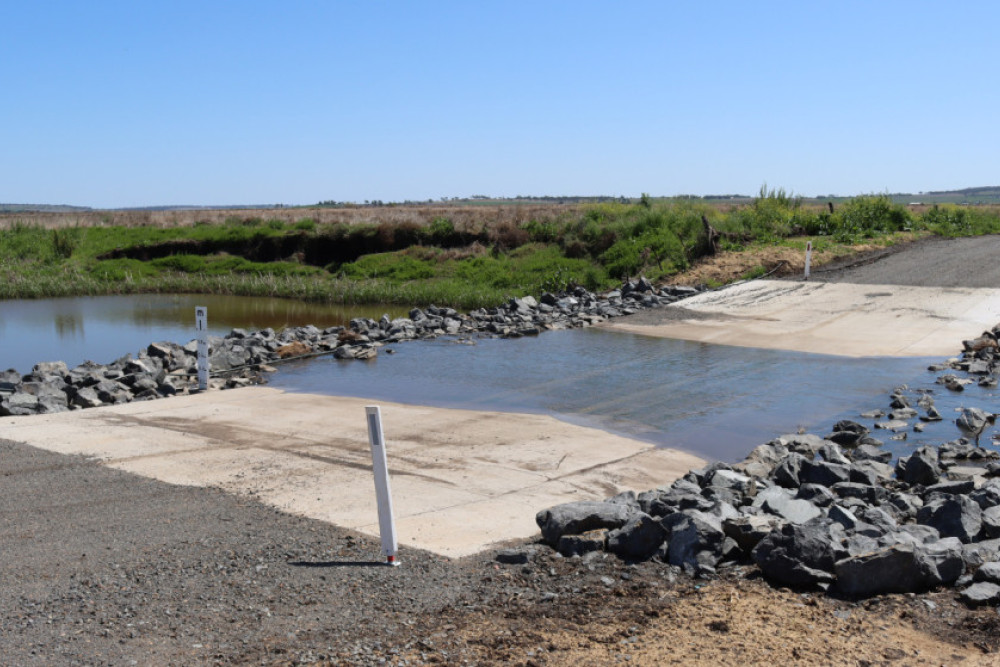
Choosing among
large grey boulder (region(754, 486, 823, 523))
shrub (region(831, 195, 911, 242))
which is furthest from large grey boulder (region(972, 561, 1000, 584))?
shrub (region(831, 195, 911, 242))

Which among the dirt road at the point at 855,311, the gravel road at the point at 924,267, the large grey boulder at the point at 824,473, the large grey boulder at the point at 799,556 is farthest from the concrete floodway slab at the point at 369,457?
the gravel road at the point at 924,267

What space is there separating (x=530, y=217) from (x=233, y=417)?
123 feet

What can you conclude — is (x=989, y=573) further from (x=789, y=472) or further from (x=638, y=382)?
(x=638, y=382)

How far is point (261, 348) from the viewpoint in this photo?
63.2ft

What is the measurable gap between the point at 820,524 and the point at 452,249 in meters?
39.0

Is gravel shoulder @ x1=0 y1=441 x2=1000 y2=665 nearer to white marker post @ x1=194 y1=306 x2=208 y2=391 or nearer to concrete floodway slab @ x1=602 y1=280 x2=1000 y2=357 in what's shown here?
white marker post @ x1=194 y1=306 x2=208 y2=391

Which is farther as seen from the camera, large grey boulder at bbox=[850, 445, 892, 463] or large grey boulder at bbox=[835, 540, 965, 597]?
large grey boulder at bbox=[850, 445, 892, 463]

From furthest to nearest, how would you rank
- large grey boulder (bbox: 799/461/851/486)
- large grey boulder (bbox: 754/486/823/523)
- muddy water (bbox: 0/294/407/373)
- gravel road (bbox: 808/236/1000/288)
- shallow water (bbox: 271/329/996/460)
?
gravel road (bbox: 808/236/1000/288) → muddy water (bbox: 0/294/407/373) → shallow water (bbox: 271/329/996/460) → large grey boulder (bbox: 799/461/851/486) → large grey boulder (bbox: 754/486/823/523)

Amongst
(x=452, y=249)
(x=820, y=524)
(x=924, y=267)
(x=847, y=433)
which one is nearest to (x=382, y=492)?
(x=820, y=524)

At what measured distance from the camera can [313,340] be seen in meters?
21.1

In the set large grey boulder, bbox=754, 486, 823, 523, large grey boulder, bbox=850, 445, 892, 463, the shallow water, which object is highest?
large grey boulder, bbox=754, 486, 823, 523

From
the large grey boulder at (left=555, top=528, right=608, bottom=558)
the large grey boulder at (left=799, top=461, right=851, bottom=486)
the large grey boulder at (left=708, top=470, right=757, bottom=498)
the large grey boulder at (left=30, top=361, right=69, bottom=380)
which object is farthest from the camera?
the large grey boulder at (left=30, top=361, right=69, bottom=380)

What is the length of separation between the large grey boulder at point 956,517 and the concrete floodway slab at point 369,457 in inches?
115

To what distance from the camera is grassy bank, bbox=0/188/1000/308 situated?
3378 cm
